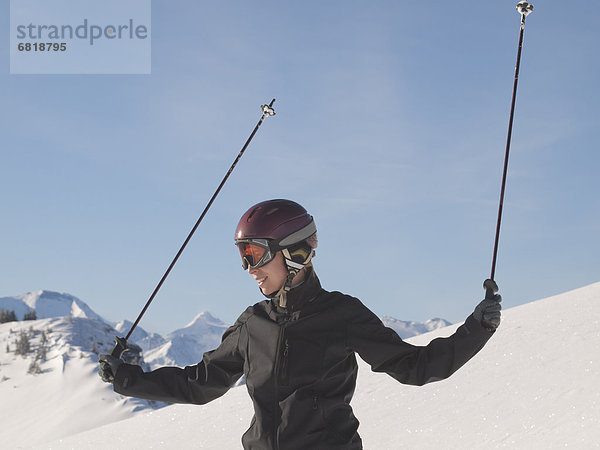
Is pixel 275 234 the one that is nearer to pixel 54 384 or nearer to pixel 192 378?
pixel 192 378

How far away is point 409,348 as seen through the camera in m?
3.09

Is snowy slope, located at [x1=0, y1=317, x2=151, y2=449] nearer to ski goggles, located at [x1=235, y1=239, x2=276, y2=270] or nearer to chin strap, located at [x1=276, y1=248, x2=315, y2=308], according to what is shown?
ski goggles, located at [x1=235, y1=239, x2=276, y2=270]

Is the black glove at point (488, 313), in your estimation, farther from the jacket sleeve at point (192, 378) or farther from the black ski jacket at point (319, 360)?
the jacket sleeve at point (192, 378)

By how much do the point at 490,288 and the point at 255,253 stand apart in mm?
1158

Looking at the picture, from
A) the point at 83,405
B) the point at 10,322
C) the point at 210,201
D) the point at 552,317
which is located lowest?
the point at 83,405

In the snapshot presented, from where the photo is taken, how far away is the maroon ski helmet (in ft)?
11.0

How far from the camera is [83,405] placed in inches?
1286

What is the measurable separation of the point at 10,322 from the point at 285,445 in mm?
58359

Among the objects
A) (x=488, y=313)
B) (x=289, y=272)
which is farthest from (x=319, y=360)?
(x=488, y=313)

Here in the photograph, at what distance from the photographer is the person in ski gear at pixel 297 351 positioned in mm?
3000

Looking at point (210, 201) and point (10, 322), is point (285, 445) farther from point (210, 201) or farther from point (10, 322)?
point (10, 322)

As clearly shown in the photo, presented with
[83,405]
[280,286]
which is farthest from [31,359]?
[280,286]

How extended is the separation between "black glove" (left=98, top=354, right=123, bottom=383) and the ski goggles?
36.6 inches

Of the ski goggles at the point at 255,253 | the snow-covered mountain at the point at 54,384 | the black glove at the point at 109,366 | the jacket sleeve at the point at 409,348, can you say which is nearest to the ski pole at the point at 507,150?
the jacket sleeve at the point at 409,348
